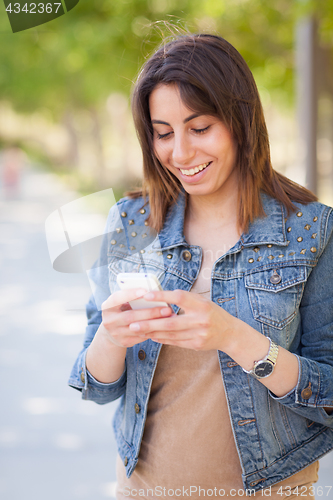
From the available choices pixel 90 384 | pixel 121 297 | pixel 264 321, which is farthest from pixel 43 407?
pixel 121 297

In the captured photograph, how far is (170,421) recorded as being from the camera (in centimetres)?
152

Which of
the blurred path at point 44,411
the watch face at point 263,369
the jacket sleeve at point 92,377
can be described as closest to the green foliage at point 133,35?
the blurred path at point 44,411

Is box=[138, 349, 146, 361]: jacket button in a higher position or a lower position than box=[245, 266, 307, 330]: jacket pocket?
lower

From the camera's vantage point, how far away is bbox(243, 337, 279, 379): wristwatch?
134 cm

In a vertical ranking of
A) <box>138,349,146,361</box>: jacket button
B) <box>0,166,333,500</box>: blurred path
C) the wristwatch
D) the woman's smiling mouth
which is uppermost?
the woman's smiling mouth

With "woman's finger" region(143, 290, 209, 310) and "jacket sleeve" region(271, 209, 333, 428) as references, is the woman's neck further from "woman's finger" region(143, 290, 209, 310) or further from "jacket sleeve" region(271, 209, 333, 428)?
"woman's finger" region(143, 290, 209, 310)

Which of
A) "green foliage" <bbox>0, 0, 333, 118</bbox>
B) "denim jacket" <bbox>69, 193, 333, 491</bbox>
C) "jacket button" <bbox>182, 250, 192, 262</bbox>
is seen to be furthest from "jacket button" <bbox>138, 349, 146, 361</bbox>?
"green foliage" <bbox>0, 0, 333, 118</bbox>

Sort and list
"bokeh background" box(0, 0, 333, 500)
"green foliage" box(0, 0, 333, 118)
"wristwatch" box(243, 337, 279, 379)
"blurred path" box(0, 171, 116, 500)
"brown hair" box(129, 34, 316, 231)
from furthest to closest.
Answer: "green foliage" box(0, 0, 333, 118), "blurred path" box(0, 171, 116, 500), "bokeh background" box(0, 0, 333, 500), "brown hair" box(129, 34, 316, 231), "wristwatch" box(243, 337, 279, 379)

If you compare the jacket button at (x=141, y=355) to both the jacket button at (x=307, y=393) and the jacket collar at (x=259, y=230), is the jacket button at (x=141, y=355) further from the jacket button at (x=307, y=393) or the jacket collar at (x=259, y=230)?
the jacket button at (x=307, y=393)

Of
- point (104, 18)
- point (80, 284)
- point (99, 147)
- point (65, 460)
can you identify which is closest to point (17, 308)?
point (65, 460)

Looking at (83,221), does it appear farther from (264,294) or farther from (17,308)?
(17,308)

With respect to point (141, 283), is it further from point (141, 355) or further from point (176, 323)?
point (141, 355)

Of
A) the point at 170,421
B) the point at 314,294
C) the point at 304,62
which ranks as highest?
the point at 304,62

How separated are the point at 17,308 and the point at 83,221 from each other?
4696 millimetres
